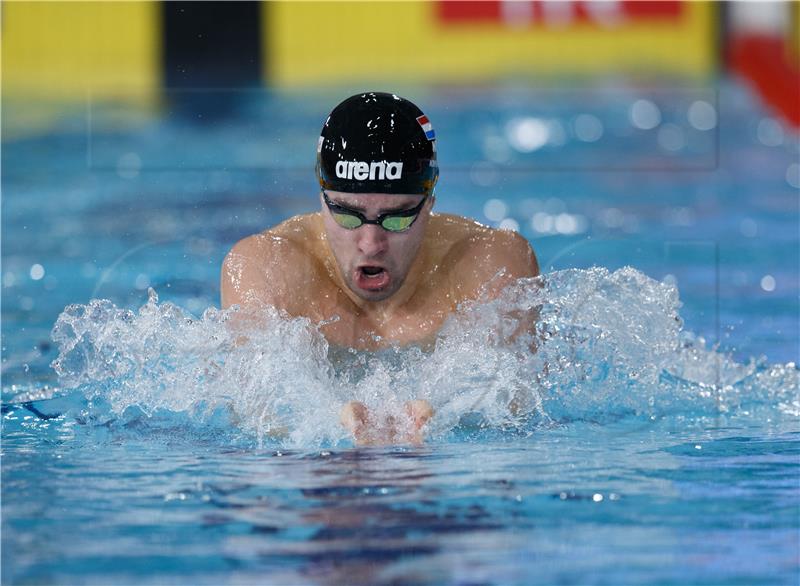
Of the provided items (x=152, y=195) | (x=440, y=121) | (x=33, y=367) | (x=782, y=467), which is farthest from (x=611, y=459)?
(x=440, y=121)

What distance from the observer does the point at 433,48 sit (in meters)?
8.75

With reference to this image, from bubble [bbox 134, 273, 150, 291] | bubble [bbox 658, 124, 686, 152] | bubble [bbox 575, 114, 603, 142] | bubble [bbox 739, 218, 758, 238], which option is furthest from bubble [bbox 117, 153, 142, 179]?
bubble [bbox 739, 218, 758, 238]

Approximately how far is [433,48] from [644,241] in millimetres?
3431

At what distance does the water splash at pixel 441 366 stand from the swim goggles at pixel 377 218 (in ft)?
0.87

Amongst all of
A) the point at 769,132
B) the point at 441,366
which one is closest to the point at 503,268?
the point at 441,366

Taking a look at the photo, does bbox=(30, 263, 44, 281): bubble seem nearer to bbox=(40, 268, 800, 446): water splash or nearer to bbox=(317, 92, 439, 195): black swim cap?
bbox=(40, 268, 800, 446): water splash

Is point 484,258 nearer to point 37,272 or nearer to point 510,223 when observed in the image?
point 37,272

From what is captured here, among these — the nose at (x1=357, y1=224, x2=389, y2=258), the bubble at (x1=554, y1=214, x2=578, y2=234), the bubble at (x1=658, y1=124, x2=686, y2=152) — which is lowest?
the bubble at (x1=554, y1=214, x2=578, y2=234)

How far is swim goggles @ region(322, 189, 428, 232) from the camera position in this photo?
10.3 feet

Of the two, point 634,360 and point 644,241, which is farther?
point 644,241

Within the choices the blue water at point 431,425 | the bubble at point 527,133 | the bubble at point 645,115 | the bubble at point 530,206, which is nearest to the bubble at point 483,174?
the bubble at point 530,206

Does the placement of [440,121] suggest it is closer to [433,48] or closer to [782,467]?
[433,48]

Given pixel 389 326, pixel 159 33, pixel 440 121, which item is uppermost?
pixel 159 33

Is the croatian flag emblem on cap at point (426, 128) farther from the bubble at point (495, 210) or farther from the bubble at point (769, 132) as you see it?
the bubble at point (769, 132)
